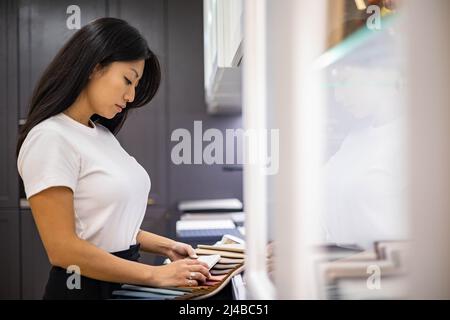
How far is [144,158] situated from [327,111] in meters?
0.37

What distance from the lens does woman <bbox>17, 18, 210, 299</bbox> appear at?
630 mm

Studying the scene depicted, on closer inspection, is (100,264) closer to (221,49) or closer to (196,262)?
(196,262)

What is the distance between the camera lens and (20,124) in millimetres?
747

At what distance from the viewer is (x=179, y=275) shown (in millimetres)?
680

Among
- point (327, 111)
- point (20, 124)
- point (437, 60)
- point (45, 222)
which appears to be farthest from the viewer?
point (20, 124)

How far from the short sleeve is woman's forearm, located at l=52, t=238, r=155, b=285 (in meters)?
0.09

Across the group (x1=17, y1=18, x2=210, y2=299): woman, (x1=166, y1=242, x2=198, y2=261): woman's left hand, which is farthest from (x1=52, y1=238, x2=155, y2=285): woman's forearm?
(x1=166, y1=242, x2=198, y2=261): woman's left hand

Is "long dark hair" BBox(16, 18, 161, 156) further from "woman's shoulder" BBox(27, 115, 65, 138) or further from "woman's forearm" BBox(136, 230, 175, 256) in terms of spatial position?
"woman's forearm" BBox(136, 230, 175, 256)

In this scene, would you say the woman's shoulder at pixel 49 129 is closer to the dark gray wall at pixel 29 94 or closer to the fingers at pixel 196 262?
the dark gray wall at pixel 29 94

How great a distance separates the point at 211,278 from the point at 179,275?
0.05m

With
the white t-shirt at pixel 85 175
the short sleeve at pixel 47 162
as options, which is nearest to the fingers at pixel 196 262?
the white t-shirt at pixel 85 175

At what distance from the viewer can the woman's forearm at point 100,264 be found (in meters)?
0.64

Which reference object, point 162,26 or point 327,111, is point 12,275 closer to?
point 162,26
